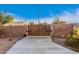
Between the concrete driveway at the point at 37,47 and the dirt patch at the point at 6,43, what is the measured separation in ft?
0.16

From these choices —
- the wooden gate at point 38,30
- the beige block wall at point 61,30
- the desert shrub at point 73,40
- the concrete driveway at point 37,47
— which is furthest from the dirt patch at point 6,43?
the desert shrub at point 73,40

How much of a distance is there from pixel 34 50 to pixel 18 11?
21.4 inches

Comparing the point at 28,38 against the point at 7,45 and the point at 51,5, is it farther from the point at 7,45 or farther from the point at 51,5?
the point at 51,5

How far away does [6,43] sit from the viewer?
3.23 m

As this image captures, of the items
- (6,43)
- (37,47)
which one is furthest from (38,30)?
(6,43)

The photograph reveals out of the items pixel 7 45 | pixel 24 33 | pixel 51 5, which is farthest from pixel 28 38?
pixel 51 5

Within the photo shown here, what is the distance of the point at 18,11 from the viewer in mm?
3260

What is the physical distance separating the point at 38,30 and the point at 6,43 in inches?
17.7

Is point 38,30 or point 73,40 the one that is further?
point 38,30

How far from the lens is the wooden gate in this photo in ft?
10.8

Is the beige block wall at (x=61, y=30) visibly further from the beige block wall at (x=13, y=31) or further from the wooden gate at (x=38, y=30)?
the beige block wall at (x=13, y=31)

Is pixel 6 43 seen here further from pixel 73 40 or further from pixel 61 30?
pixel 73 40

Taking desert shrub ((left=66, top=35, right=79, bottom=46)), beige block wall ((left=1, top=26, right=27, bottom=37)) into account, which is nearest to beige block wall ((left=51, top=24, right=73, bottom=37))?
desert shrub ((left=66, top=35, right=79, bottom=46))
